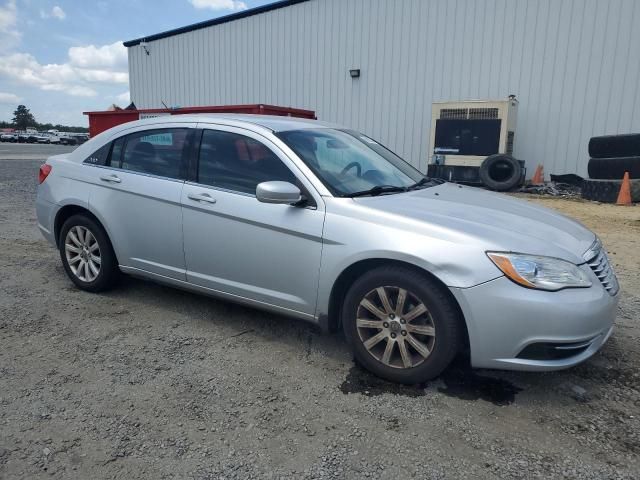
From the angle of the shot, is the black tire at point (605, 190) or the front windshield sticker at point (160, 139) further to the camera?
the black tire at point (605, 190)

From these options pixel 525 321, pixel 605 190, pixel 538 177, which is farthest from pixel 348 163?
pixel 538 177

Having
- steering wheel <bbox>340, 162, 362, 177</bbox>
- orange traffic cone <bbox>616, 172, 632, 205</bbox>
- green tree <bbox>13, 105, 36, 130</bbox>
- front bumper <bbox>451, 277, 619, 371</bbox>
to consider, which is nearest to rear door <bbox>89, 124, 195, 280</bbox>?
steering wheel <bbox>340, 162, 362, 177</bbox>

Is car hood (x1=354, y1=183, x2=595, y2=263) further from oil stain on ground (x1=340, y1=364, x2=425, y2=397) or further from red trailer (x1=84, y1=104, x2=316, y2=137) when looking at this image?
red trailer (x1=84, y1=104, x2=316, y2=137)

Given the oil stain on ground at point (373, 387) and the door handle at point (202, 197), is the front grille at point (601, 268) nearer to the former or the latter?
the oil stain on ground at point (373, 387)

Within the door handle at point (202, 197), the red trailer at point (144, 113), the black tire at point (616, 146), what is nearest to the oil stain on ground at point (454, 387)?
the door handle at point (202, 197)

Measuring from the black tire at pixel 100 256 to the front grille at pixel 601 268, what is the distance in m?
3.56

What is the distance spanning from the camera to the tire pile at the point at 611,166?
398 inches

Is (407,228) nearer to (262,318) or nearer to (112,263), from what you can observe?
(262,318)

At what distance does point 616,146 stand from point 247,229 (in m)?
9.85

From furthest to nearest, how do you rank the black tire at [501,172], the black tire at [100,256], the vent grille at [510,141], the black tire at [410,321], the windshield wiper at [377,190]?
the vent grille at [510,141] < the black tire at [501,172] < the black tire at [100,256] < the windshield wiper at [377,190] < the black tire at [410,321]

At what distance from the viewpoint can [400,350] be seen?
114 inches

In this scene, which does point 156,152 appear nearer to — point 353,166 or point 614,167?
point 353,166

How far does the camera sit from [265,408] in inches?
107

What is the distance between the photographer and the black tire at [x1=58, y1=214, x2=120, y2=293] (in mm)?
4180
